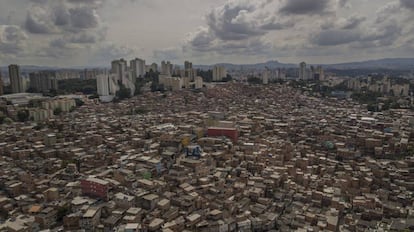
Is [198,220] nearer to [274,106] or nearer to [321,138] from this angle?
[321,138]

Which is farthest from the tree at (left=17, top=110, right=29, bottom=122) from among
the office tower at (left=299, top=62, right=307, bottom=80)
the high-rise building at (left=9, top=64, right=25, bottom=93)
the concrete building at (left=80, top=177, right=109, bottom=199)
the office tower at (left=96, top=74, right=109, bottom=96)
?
the office tower at (left=299, top=62, right=307, bottom=80)

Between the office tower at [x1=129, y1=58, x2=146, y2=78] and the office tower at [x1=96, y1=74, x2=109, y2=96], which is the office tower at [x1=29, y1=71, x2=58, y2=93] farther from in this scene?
the office tower at [x1=129, y1=58, x2=146, y2=78]

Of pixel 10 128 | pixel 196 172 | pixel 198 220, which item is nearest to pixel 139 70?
pixel 10 128

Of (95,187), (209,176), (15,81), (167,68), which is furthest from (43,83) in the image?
(209,176)

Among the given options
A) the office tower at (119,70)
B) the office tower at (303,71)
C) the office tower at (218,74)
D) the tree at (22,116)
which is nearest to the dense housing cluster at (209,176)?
the tree at (22,116)

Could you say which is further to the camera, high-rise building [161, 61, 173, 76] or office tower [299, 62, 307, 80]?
office tower [299, 62, 307, 80]

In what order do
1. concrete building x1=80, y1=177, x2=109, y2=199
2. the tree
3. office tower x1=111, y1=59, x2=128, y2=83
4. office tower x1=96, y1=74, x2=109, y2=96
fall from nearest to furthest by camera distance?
1. concrete building x1=80, y1=177, x2=109, y2=199
2. the tree
3. office tower x1=96, y1=74, x2=109, y2=96
4. office tower x1=111, y1=59, x2=128, y2=83

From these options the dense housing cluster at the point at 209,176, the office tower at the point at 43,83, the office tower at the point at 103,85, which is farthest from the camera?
the office tower at the point at 43,83

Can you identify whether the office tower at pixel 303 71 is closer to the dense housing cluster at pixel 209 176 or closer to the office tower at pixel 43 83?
the dense housing cluster at pixel 209 176
